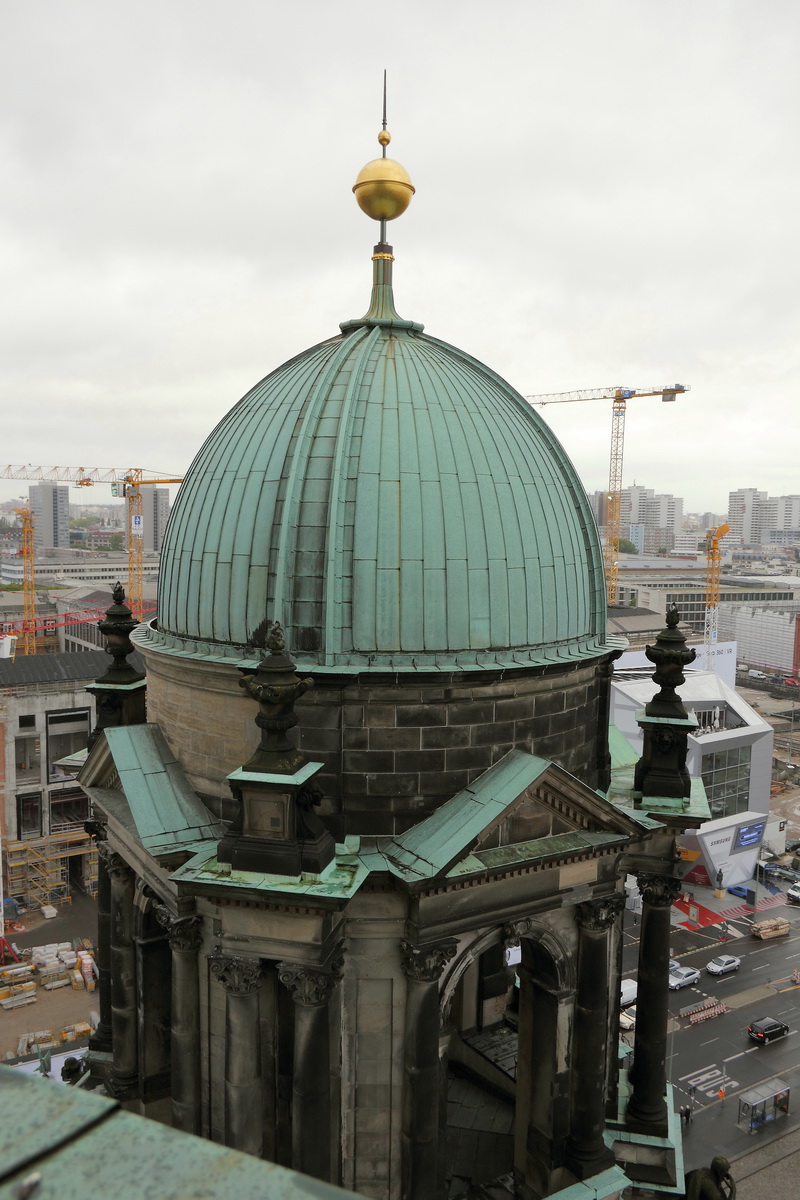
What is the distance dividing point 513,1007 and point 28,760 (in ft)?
197

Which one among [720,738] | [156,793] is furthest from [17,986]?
[720,738]

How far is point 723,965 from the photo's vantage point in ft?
244

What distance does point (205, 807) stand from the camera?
22375 millimetres

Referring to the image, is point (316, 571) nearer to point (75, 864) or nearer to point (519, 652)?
point (519, 652)

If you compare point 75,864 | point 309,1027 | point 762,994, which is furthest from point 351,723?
point 75,864

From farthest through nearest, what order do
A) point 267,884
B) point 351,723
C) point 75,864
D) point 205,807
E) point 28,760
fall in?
point 75,864 → point 28,760 → point 205,807 → point 351,723 → point 267,884

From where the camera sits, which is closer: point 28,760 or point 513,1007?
point 513,1007

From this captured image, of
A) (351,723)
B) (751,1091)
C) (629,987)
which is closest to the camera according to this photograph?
(351,723)

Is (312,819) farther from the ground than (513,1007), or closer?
farther from the ground

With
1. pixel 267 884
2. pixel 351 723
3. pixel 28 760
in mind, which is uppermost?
pixel 351 723

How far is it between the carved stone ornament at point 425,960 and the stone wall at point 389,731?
2.75m

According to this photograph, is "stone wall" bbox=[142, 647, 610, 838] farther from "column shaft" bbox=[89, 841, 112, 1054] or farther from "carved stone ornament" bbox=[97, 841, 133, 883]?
"column shaft" bbox=[89, 841, 112, 1054]

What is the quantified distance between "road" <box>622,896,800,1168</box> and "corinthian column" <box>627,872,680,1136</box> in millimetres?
33110

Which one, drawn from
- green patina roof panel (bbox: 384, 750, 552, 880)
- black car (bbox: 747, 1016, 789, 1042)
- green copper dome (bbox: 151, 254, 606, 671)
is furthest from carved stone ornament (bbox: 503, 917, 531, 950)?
black car (bbox: 747, 1016, 789, 1042)
